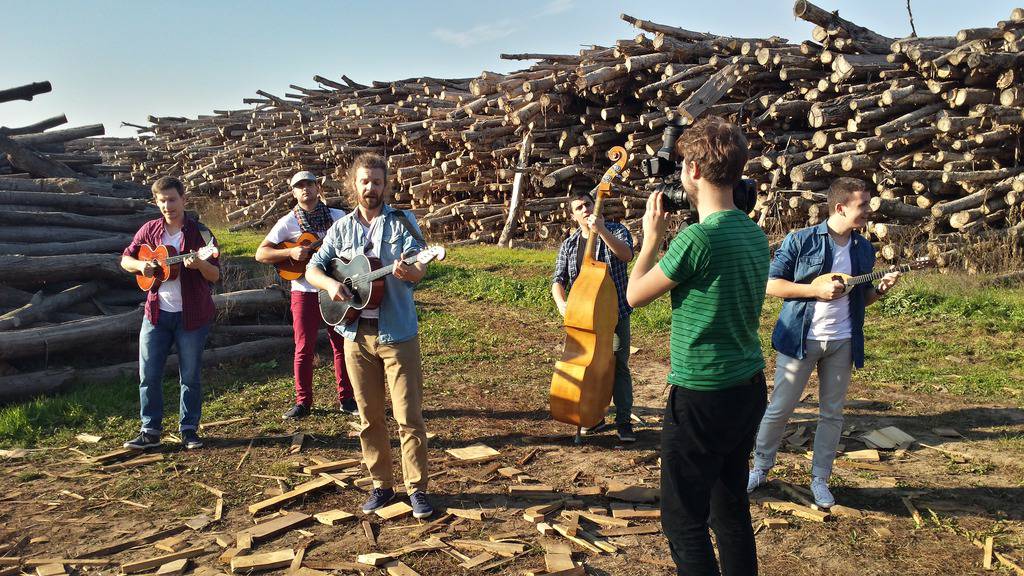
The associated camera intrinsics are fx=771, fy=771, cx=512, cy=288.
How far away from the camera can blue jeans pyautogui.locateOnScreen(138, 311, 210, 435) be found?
19.5ft

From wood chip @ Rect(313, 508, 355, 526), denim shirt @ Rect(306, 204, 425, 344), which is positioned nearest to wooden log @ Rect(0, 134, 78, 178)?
denim shirt @ Rect(306, 204, 425, 344)

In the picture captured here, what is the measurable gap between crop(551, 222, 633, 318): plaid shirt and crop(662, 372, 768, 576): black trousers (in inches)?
96.5

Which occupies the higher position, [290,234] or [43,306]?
[290,234]

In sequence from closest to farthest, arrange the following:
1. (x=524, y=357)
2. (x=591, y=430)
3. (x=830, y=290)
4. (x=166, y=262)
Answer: (x=830, y=290)
(x=166, y=262)
(x=591, y=430)
(x=524, y=357)

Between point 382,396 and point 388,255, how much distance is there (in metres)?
0.89

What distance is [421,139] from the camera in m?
18.9

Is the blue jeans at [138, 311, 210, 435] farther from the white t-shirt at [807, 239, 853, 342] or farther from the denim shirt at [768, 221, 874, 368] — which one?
the white t-shirt at [807, 239, 853, 342]

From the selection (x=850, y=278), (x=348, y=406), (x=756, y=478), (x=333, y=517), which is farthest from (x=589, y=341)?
(x=348, y=406)

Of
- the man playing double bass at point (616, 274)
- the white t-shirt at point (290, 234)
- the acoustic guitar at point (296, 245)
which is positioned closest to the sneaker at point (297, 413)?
the white t-shirt at point (290, 234)

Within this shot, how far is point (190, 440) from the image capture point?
6.09 meters

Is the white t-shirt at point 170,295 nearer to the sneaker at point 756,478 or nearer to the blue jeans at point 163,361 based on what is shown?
the blue jeans at point 163,361

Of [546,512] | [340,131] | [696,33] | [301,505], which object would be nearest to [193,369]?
[301,505]

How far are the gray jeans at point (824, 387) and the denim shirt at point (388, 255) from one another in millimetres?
2283

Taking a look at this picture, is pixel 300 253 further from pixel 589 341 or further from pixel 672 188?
pixel 672 188
